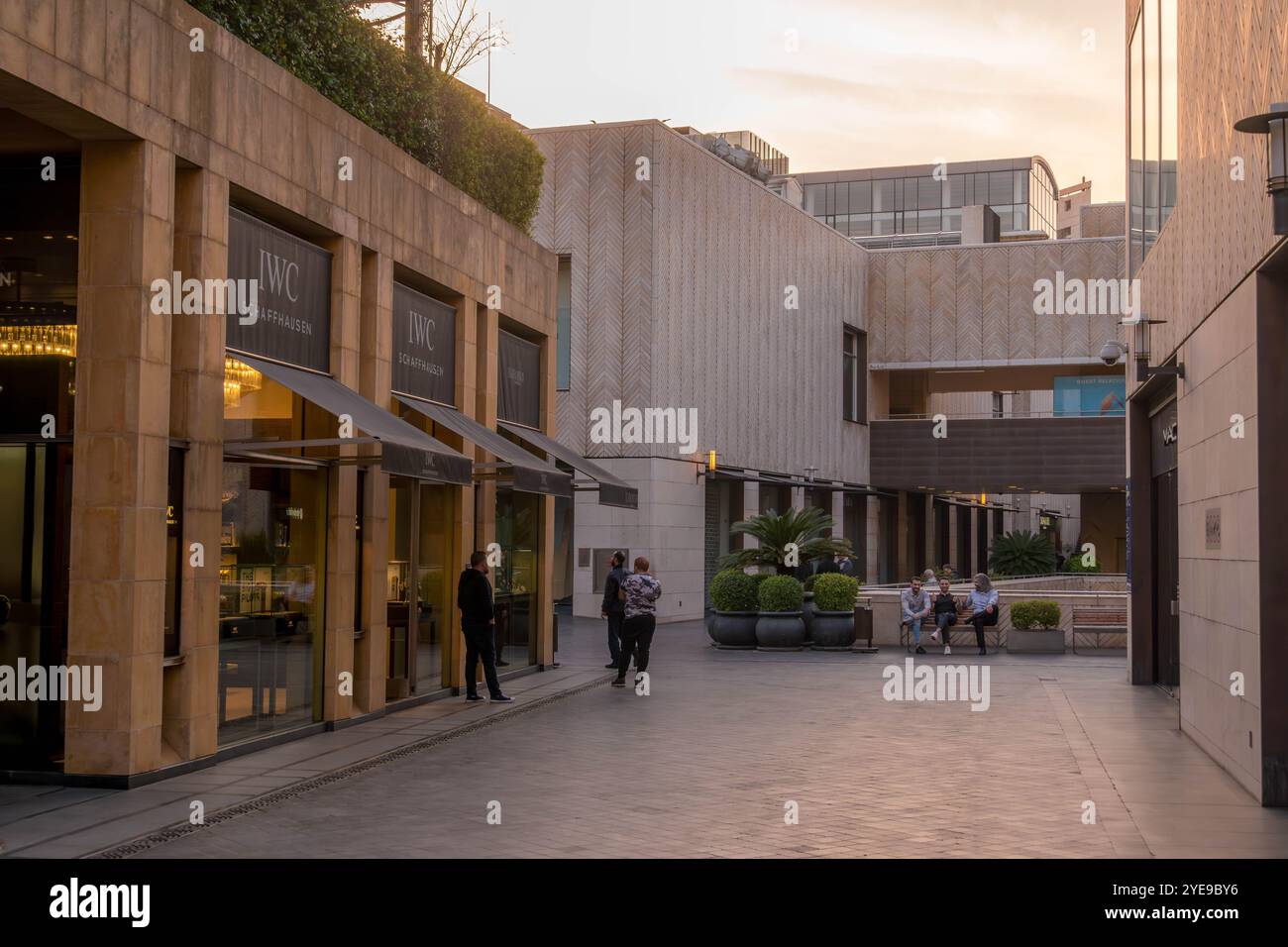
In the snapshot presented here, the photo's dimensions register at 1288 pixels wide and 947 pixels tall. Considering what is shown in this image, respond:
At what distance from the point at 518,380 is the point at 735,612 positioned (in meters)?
7.82

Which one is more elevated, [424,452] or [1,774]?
[424,452]

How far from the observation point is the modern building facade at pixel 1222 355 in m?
10.1

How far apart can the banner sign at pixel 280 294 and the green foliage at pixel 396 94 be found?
110 centimetres

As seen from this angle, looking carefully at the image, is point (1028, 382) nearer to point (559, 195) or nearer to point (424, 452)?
point (559, 195)

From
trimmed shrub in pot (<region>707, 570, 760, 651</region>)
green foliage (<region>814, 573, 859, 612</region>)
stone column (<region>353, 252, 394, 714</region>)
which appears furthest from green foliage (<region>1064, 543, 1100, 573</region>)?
stone column (<region>353, 252, 394, 714</region>)

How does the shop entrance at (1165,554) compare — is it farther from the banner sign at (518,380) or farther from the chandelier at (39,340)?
the chandelier at (39,340)

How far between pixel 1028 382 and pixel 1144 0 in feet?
123

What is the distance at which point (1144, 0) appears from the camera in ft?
57.2

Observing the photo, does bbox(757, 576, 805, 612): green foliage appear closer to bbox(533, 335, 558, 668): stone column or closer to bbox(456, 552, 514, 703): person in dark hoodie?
bbox(533, 335, 558, 668): stone column

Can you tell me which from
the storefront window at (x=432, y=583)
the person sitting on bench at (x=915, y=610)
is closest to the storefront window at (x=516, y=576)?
the storefront window at (x=432, y=583)
